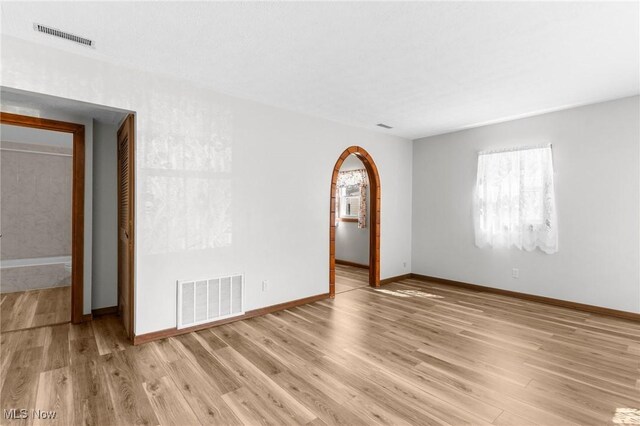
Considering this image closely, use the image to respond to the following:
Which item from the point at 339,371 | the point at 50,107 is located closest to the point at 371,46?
the point at 339,371

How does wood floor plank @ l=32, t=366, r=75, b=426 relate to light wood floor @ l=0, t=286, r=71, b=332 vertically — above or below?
below

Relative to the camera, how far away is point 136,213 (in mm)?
2941

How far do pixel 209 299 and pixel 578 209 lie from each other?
474cm

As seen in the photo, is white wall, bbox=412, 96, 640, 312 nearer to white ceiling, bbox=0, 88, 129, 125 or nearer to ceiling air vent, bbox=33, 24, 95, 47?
white ceiling, bbox=0, 88, 129, 125

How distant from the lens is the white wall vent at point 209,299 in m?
3.23

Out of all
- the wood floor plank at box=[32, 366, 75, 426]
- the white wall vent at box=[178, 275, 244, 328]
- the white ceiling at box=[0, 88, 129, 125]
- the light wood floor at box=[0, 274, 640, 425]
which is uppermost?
the white ceiling at box=[0, 88, 129, 125]

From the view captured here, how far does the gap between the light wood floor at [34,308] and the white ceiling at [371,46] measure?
289cm

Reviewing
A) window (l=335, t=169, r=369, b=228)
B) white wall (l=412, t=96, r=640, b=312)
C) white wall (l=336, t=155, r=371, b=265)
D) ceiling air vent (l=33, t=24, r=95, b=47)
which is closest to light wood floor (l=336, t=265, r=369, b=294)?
white wall (l=336, t=155, r=371, b=265)

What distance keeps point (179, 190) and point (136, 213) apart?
45 centimetres

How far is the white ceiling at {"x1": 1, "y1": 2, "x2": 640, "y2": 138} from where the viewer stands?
206 cm

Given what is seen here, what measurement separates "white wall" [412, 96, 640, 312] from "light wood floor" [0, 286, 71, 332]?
5716 mm

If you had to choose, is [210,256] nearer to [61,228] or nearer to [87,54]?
[87,54]

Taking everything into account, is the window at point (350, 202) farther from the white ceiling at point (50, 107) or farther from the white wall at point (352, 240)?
the white ceiling at point (50, 107)

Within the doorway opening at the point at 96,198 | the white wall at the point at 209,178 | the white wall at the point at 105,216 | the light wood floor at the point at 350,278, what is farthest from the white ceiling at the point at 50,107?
the light wood floor at the point at 350,278
